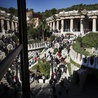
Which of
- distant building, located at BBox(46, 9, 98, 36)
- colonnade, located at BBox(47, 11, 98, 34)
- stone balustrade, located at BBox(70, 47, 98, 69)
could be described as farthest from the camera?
colonnade, located at BBox(47, 11, 98, 34)

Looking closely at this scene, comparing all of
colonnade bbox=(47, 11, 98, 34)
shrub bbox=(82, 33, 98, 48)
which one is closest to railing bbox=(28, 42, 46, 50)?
shrub bbox=(82, 33, 98, 48)

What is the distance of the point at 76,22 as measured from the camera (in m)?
58.2

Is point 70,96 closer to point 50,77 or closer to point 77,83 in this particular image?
point 77,83

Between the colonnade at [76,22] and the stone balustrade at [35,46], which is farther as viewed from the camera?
the colonnade at [76,22]

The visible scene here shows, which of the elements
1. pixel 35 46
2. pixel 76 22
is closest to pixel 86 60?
pixel 35 46

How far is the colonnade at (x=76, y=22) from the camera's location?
163ft

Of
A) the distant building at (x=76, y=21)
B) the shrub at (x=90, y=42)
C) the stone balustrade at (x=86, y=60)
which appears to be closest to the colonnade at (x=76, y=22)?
the distant building at (x=76, y=21)

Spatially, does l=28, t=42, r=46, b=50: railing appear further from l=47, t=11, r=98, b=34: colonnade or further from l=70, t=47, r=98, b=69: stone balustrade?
l=70, t=47, r=98, b=69: stone balustrade

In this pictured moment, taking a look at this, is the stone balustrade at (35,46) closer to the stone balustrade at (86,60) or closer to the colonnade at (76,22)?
the colonnade at (76,22)

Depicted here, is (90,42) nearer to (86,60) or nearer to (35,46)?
(35,46)

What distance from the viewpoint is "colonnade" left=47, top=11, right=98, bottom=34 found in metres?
49.6

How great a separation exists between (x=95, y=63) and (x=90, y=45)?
1466 cm

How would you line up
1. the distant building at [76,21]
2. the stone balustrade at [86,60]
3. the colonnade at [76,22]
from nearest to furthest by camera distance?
the stone balustrade at [86,60], the distant building at [76,21], the colonnade at [76,22]

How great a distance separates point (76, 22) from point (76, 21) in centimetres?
29
